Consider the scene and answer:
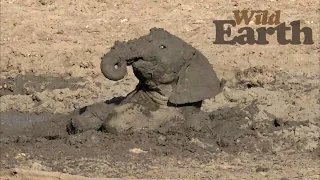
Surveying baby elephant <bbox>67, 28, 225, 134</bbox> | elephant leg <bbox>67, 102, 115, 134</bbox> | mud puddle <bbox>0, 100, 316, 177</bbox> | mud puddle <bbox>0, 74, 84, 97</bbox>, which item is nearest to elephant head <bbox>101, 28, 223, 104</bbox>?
baby elephant <bbox>67, 28, 225, 134</bbox>

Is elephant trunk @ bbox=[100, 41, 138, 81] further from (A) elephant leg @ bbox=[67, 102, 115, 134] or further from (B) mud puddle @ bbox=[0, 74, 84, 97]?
(B) mud puddle @ bbox=[0, 74, 84, 97]

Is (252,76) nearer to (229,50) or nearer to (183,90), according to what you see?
(229,50)

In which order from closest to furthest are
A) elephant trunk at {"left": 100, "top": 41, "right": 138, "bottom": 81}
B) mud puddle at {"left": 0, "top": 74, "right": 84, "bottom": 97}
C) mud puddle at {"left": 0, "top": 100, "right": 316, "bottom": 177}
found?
1. mud puddle at {"left": 0, "top": 100, "right": 316, "bottom": 177}
2. elephant trunk at {"left": 100, "top": 41, "right": 138, "bottom": 81}
3. mud puddle at {"left": 0, "top": 74, "right": 84, "bottom": 97}

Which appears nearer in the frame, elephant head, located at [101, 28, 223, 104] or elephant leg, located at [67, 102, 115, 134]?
elephant head, located at [101, 28, 223, 104]

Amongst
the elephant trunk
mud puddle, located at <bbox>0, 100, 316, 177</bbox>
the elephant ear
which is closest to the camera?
mud puddle, located at <bbox>0, 100, 316, 177</bbox>

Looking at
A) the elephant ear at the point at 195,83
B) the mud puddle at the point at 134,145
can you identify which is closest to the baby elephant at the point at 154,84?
the elephant ear at the point at 195,83

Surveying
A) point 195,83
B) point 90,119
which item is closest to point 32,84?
point 90,119

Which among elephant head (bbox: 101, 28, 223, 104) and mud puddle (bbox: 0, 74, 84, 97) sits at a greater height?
elephant head (bbox: 101, 28, 223, 104)

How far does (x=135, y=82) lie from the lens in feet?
32.2

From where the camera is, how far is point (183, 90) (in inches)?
315

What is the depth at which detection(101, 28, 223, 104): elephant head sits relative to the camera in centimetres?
776

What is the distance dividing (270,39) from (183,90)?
11.3 feet

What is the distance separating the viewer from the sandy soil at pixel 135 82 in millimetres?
7371

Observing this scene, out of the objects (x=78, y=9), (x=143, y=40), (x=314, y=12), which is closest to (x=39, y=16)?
(x=78, y=9)
